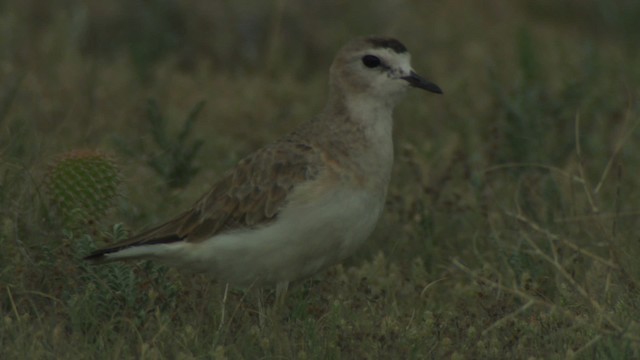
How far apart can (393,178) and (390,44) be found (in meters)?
2.31

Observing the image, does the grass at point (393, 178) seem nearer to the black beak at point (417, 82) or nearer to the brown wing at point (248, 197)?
the brown wing at point (248, 197)

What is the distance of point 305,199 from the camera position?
6734 millimetres

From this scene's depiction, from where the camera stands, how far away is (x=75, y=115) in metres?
10.3

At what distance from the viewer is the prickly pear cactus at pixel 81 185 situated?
24.5ft

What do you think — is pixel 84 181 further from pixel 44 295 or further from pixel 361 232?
pixel 361 232

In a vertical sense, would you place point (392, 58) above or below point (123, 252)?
above

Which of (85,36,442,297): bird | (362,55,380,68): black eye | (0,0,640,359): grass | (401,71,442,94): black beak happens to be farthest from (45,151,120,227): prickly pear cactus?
(401,71,442,94): black beak

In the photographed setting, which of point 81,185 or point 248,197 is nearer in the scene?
point 248,197

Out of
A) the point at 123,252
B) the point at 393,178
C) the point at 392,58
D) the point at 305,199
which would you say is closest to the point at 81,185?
the point at 123,252

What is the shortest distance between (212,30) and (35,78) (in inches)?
84.4

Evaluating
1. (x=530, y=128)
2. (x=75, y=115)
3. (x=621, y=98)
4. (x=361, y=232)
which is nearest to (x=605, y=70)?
(x=621, y=98)

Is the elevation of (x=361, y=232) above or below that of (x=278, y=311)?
above

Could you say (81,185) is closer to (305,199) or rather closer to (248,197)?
(248,197)

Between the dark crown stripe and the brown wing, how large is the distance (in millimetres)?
730
